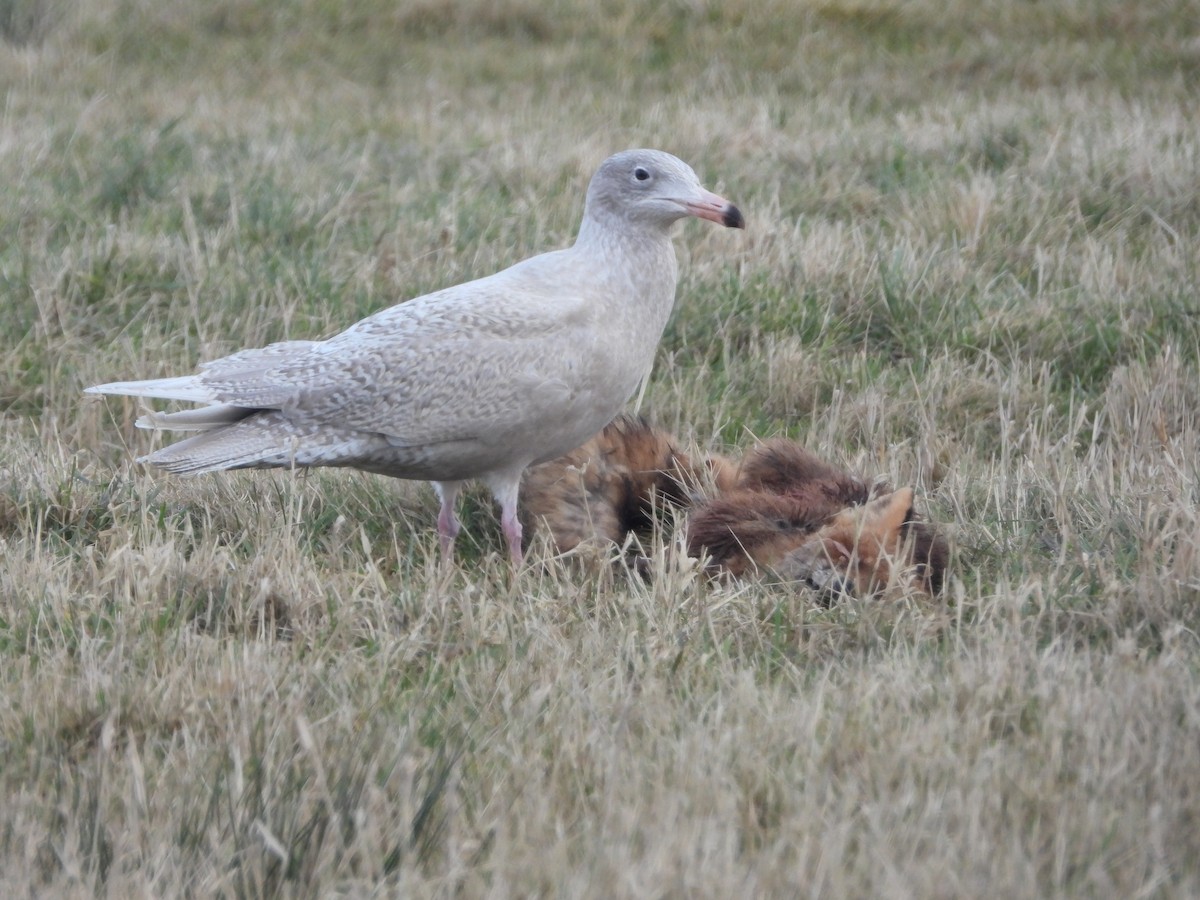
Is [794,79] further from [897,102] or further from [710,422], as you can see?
[710,422]

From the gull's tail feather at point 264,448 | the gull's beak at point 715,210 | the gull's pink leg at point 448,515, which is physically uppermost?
the gull's beak at point 715,210

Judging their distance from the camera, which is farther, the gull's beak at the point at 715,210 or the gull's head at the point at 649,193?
the gull's head at the point at 649,193

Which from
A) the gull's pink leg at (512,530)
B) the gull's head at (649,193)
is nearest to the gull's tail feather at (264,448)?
the gull's pink leg at (512,530)

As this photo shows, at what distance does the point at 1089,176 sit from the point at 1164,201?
444 millimetres

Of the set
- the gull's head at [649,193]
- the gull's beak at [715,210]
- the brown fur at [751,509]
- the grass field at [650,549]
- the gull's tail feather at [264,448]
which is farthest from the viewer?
the gull's head at [649,193]

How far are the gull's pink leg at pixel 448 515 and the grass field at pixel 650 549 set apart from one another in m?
0.07

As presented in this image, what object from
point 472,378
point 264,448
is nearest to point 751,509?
point 472,378

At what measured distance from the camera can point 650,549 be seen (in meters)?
4.78

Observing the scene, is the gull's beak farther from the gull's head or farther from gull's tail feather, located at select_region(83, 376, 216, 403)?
gull's tail feather, located at select_region(83, 376, 216, 403)

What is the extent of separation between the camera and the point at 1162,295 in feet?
21.0

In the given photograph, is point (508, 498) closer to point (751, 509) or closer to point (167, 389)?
point (751, 509)

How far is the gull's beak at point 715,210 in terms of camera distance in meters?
4.63

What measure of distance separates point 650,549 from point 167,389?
62.7 inches

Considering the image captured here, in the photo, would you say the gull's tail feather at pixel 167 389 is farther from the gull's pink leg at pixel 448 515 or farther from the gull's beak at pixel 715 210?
the gull's beak at pixel 715 210
